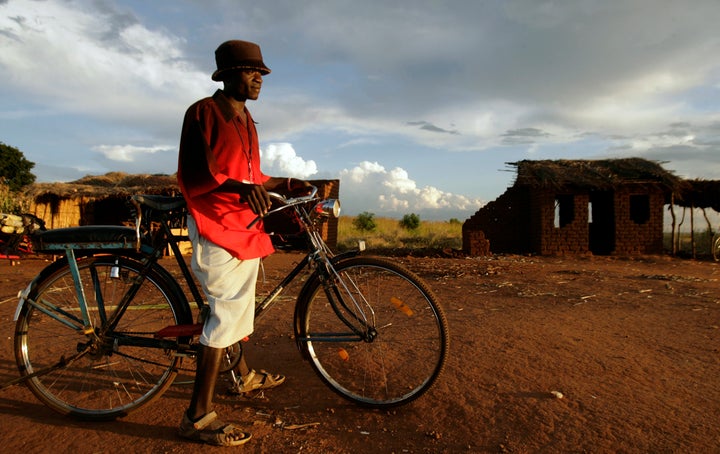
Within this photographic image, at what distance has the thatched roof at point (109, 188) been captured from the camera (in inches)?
544

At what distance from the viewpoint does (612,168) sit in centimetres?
1459

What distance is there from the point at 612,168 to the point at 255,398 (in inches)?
584

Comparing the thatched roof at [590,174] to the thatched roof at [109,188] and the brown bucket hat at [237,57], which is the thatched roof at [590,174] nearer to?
the thatched roof at [109,188]

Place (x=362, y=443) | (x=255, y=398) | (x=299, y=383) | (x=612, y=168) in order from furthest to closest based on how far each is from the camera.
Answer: (x=612, y=168) < (x=299, y=383) < (x=255, y=398) < (x=362, y=443)

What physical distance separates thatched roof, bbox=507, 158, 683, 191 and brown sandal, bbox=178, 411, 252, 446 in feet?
42.3

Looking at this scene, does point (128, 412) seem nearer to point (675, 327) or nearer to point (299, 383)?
point (299, 383)

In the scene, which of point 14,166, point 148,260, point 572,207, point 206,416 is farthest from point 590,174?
point 14,166

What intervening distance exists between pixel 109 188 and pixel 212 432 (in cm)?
1471

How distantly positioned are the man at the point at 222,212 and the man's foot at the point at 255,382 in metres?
0.37

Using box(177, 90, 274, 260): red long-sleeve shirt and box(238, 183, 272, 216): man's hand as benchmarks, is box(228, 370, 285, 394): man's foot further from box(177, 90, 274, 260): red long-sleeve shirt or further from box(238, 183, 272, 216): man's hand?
box(238, 183, 272, 216): man's hand

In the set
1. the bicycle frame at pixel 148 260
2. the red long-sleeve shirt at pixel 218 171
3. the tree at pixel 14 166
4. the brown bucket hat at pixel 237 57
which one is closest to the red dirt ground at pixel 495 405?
the bicycle frame at pixel 148 260

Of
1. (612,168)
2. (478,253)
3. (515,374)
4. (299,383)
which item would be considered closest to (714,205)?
(612,168)

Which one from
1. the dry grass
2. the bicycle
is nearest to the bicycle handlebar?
the bicycle

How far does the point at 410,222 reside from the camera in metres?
28.2
